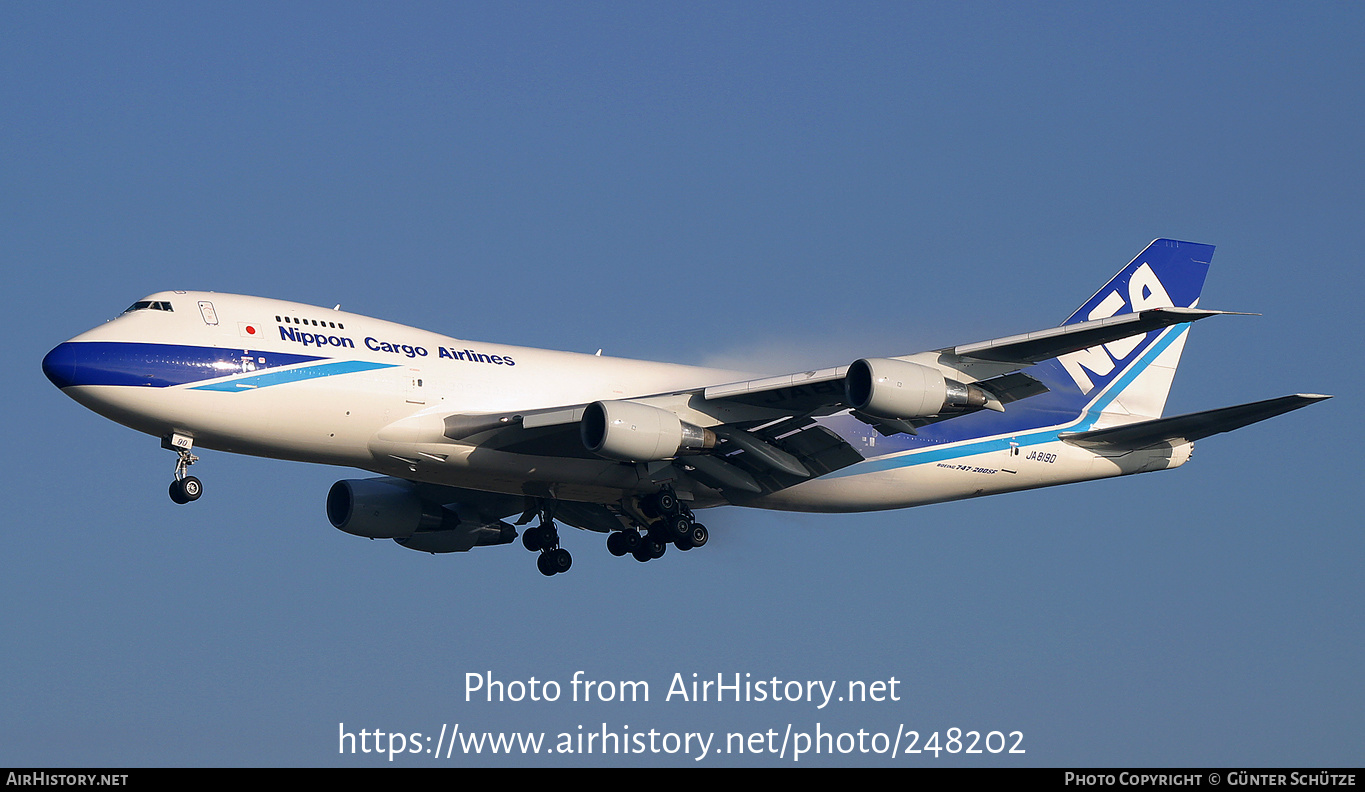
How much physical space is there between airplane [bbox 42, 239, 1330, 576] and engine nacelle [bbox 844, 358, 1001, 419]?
0.14 feet

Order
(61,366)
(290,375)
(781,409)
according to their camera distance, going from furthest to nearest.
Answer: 1. (781,409)
2. (290,375)
3. (61,366)

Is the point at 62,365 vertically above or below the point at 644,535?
below

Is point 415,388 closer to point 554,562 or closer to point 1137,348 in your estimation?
point 554,562

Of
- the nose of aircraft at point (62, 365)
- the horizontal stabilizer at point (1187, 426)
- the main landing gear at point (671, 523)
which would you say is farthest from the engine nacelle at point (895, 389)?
the nose of aircraft at point (62, 365)

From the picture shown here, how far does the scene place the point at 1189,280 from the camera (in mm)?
43406

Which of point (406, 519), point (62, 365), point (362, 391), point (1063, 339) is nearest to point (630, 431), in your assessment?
point (362, 391)

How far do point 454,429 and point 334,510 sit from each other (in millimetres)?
7667

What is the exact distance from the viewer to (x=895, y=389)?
31.4m

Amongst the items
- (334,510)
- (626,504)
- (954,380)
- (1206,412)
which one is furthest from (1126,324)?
(334,510)

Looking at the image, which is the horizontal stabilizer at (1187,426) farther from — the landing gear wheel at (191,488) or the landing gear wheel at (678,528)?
the landing gear wheel at (191,488)

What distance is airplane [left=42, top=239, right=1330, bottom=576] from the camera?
31.4 metres

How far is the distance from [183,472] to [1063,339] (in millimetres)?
18604

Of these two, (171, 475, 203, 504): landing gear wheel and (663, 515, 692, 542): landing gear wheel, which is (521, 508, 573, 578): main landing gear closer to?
(663, 515, 692, 542): landing gear wheel

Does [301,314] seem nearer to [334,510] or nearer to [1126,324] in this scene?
[334,510]
